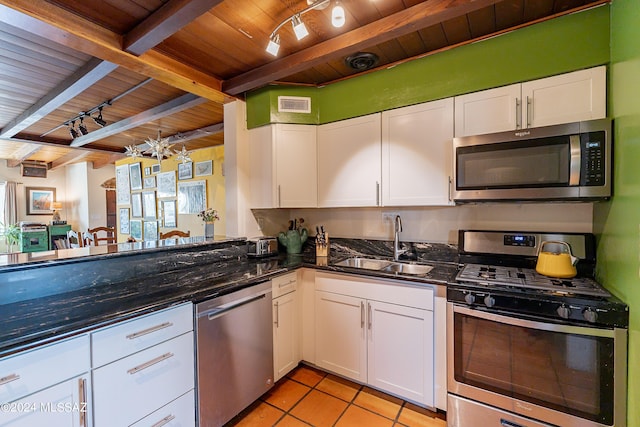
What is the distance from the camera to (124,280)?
65.6 inches

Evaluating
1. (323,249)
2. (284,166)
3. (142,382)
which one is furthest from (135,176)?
(142,382)

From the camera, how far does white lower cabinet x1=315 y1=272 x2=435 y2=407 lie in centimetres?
175

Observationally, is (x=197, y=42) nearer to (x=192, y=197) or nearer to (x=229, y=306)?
(x=229, y=306)

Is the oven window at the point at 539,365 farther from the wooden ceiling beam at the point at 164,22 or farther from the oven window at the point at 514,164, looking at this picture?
the wooden ceiling beam at the point at 164,22

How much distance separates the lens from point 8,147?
191 inches

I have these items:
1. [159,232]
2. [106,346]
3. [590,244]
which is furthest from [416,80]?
[159,232]

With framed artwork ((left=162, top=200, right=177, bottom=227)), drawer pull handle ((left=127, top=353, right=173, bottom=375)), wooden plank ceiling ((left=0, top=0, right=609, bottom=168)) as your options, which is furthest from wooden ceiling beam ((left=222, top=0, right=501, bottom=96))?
framed artwork ((left=162, top=200, right=177, bottom=227))

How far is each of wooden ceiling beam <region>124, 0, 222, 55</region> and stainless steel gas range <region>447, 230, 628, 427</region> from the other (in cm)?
198

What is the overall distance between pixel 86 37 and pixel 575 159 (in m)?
2.70

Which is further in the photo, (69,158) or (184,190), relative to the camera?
(69,158)

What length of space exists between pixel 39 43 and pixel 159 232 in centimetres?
401

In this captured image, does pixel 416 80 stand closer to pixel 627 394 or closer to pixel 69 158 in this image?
pixel 627 394

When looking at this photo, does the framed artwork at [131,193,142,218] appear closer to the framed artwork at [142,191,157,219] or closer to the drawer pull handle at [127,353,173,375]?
the framed artwork at [142,191,157,219]

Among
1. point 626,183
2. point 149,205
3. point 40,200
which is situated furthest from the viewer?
point 40,200
